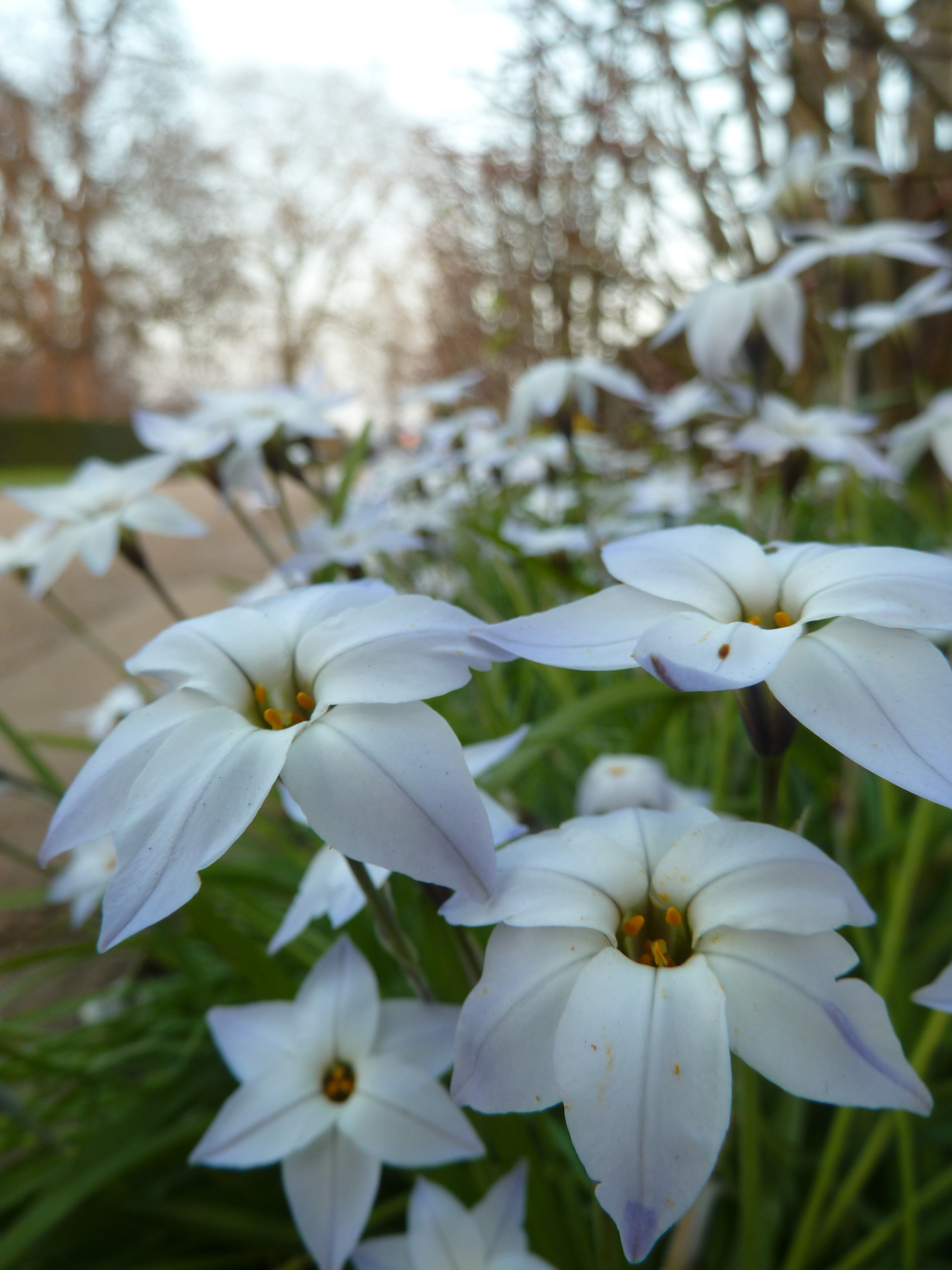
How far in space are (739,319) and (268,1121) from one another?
761mm

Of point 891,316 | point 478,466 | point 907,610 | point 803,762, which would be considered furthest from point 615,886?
point 478,466

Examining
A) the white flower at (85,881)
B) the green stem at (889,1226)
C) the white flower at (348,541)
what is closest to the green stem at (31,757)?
the white flower at (85,881)

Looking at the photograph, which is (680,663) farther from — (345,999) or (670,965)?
(345,999)

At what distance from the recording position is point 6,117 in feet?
36.4

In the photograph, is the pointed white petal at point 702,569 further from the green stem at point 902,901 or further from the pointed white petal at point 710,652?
the green stem at point 902,901

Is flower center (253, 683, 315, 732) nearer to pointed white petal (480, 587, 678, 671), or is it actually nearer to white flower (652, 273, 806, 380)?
pointed white petal (480, 587, 678, 671)

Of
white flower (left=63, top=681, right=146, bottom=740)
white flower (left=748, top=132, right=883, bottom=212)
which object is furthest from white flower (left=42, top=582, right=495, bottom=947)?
white flower (left=748, top=132, right=883, bottom=212)

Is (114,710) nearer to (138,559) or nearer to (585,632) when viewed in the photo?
(138,559)

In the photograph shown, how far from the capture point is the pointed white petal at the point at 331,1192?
15.4 inches

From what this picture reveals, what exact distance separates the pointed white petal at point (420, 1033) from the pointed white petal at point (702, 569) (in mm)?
241

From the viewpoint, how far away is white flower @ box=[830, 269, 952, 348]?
3.09 feet

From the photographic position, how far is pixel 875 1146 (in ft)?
1.69

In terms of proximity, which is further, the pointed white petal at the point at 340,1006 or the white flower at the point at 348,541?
the white flower at the point at 348,541

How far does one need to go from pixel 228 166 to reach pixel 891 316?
1414 cm
